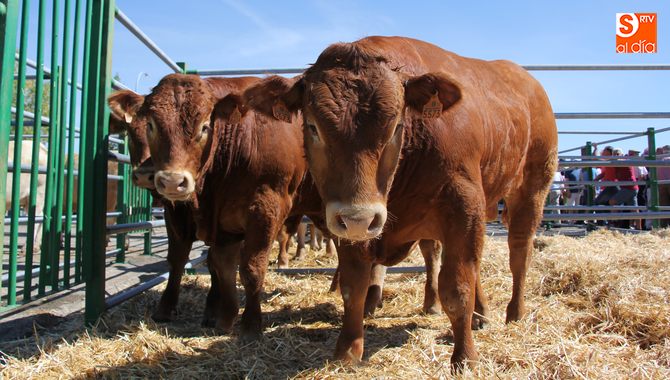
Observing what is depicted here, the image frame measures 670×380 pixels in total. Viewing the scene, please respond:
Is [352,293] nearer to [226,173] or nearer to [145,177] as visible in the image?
[226,173]

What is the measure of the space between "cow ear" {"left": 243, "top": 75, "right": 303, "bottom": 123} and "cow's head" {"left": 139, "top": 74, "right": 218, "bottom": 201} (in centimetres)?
78

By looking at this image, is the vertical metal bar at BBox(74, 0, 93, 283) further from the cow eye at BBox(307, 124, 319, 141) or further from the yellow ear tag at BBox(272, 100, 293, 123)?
the cow eye at BBox(307, 124, 319, 141)

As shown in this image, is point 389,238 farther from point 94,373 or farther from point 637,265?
point 637,265

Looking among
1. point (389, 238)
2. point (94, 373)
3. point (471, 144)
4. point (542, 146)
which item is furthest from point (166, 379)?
point (542, 146)

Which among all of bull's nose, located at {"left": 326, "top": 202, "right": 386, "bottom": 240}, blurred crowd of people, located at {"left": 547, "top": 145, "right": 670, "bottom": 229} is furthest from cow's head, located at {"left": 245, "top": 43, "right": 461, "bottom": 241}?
blurred crowd of people, located at {"left": 547, "top": 145, "right": 670, "bottom": 229}

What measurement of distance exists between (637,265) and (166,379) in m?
4.42

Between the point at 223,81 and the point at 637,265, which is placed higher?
the point at 223,81

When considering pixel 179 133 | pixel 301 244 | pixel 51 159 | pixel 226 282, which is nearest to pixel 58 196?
pixel 51 159

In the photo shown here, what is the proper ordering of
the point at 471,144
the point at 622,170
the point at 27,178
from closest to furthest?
the point at 471,144
the point at 27,178
the point at 622,170

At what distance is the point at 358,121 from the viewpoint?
239cm

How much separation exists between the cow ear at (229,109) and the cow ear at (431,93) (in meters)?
1.44

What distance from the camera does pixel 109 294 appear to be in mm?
4684

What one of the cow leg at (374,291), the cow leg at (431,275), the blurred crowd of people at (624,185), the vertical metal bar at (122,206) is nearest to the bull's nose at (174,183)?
the cow leg at (374,291)

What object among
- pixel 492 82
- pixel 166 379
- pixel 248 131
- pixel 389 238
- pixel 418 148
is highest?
pixel 492 82
